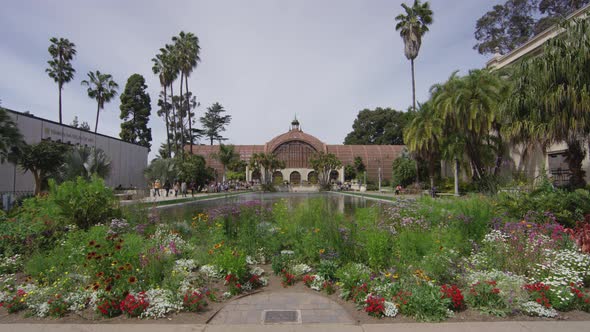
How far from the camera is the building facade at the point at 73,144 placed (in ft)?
78.1

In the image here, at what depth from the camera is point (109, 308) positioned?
13.3ft

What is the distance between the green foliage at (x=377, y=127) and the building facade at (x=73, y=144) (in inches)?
2098

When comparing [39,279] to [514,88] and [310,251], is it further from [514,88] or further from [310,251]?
[514,88]

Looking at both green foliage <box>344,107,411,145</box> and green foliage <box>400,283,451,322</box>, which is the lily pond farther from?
green foliage <box>344,107,411,145</box>

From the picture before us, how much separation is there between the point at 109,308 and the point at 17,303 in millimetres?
1265

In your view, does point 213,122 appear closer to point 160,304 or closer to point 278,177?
point 278,177

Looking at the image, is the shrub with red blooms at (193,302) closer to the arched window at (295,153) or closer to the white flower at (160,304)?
the white flower at (160,304)

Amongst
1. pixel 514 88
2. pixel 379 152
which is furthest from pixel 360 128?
pixel 514 88

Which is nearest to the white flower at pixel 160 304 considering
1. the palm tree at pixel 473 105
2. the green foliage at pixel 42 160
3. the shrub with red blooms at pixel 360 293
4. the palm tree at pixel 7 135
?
the shrub with red blooms at pixel 360 293

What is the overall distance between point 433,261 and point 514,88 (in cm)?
1443

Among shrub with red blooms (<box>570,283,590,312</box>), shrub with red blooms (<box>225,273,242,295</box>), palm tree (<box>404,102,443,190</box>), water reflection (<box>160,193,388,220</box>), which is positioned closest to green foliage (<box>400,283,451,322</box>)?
shrub with red blooms (<box>570,283,590,312</box>)

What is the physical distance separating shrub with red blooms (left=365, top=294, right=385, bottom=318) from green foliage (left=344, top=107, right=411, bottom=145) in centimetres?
7702

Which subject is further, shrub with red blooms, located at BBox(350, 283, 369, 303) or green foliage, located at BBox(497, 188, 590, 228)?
green foliage, located at BBox(497, 188, 590, 228)

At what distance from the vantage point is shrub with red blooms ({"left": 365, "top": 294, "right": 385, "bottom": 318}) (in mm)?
3971
